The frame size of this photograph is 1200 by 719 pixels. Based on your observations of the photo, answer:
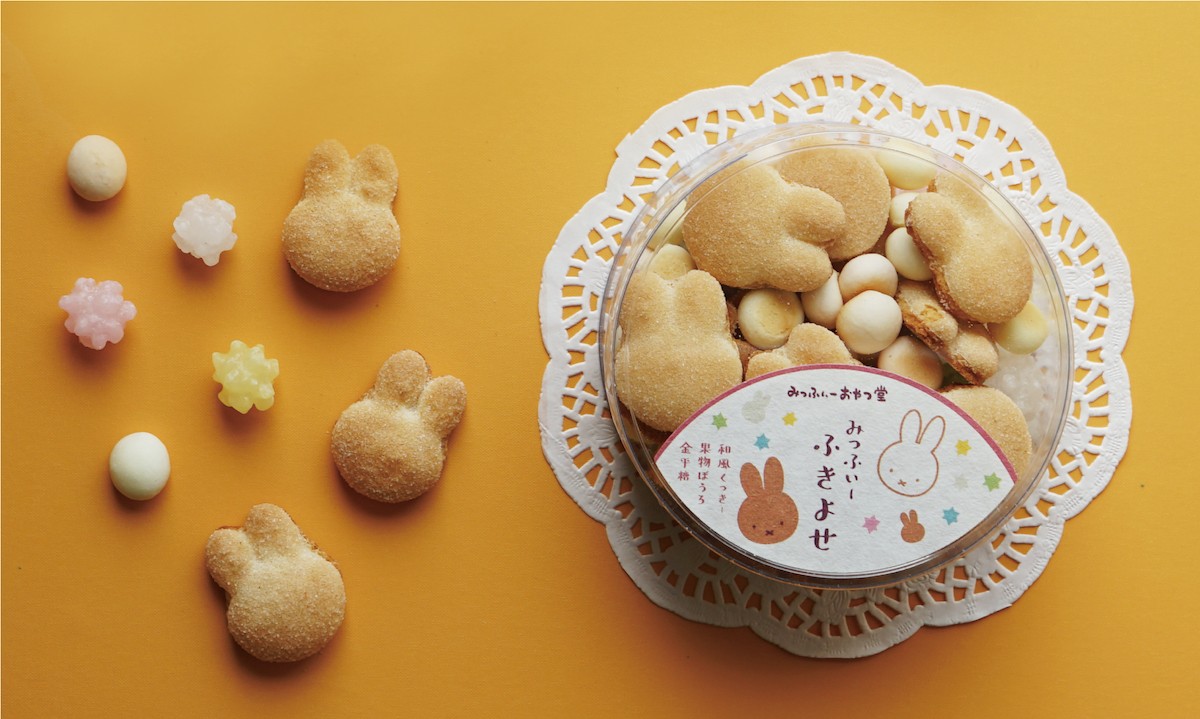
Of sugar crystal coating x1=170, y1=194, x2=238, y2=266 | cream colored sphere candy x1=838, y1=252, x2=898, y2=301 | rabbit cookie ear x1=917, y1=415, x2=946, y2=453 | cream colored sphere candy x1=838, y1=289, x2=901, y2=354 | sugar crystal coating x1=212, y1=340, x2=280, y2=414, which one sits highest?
sugar crystal coating x1=170, y1=194, x2=238, y2=266

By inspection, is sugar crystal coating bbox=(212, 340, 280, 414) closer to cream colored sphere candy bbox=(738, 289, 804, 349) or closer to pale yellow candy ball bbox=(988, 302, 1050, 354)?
cream colored sphere candy bbox=(738, 289, 804, 349)

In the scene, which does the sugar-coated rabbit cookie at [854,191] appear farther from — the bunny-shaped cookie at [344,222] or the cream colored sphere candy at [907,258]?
the bunny-shaped cookie at [344,222]

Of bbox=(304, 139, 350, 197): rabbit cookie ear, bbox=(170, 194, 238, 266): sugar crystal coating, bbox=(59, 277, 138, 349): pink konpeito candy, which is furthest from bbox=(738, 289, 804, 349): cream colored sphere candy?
bbox=(59, 277, 138, 349): pink konpeito candy

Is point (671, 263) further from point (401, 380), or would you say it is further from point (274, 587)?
point (274, 587)

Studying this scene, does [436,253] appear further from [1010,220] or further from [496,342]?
[1010,220]

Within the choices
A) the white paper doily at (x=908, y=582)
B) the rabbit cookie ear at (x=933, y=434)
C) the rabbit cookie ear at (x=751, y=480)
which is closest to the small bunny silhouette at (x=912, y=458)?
the rabbit cookie ear at (x=933, y=434)

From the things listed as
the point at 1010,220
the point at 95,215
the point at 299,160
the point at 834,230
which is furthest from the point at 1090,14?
the point at 95,215
